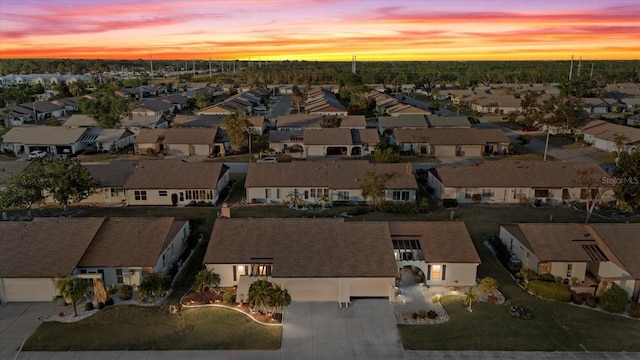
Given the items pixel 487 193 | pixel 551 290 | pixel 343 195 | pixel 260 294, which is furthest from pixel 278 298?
pixel 487 193

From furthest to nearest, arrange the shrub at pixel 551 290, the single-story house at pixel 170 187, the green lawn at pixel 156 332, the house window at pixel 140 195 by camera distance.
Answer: the house window at pixel 140 195 < the single-story house at pixel 170 187 < the shrub at pixel 551 290 < the green lawn at pixel 156 332

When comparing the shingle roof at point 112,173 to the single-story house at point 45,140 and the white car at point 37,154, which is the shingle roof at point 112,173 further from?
the single-story house at point 45,140

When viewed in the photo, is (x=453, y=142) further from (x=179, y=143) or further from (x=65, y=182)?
(x=65, y=182)

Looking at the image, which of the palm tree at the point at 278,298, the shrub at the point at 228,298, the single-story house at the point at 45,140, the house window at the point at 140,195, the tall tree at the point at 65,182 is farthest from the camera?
the single-story house at the point at 45,140

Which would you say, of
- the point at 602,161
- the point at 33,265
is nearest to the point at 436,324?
the point at 33,265

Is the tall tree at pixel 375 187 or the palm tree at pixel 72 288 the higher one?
the tall tree at pixel 375 187

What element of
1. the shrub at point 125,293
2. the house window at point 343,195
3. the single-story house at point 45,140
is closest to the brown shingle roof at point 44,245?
the shrub at point 125,293

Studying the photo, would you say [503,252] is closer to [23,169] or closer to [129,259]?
[129,259]
